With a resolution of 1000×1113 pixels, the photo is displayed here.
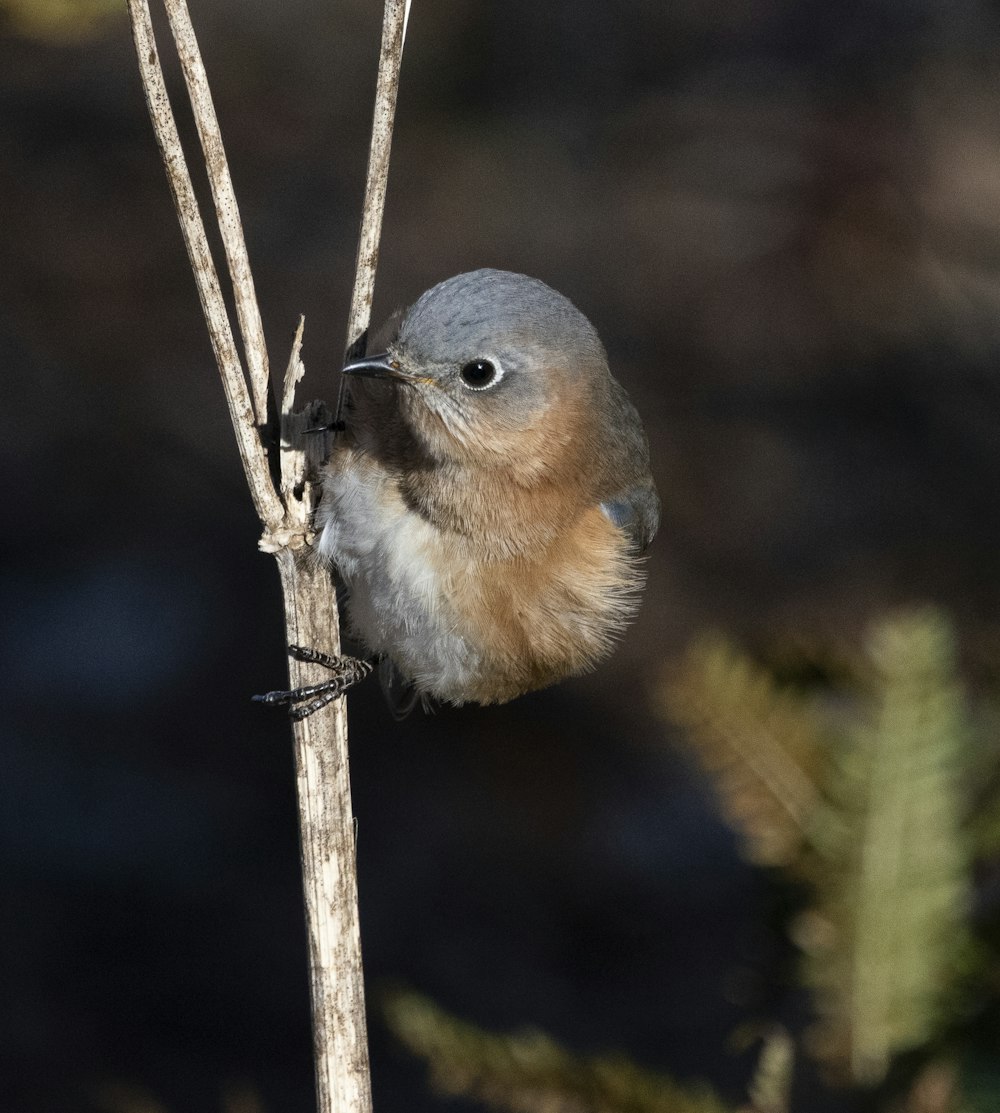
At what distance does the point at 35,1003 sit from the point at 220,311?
319 cm

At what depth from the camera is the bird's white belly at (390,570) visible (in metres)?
2.52

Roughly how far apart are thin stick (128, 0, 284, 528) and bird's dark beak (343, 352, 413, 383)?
29cm

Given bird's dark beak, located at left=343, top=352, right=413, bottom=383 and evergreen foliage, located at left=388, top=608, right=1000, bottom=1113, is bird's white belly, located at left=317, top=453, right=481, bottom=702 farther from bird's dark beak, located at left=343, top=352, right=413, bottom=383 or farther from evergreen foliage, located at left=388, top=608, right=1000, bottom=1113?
evergreen foliage, located at left=388, top=608, right=1000, bottom=1113

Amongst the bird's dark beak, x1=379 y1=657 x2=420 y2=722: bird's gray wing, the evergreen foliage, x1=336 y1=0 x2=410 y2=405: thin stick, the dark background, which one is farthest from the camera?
the dark background

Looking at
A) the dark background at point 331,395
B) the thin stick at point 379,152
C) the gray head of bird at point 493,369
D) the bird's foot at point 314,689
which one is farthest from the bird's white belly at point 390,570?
the dark background at point 331,395

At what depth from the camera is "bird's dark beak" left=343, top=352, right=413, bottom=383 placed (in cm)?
235

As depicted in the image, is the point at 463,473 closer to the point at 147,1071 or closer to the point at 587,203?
the point at 147,1071

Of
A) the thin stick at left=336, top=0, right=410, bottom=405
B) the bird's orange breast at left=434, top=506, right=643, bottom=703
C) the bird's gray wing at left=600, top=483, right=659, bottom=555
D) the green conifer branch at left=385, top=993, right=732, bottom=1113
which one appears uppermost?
the thin stick at left=336, top=0, right=410, bottom=405

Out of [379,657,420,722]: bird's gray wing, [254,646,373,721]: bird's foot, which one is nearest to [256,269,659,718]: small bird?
[254,646,373,721]: bird's foot

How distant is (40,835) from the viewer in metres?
4.74

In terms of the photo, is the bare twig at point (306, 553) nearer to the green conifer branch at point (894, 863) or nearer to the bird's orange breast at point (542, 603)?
the bird's orange breast at point (542, 603)

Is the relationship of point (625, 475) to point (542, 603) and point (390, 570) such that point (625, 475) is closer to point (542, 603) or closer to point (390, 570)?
point (542, 603)

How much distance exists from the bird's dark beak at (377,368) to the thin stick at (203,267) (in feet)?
0.94

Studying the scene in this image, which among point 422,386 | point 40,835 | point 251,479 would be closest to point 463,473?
point 422,386
